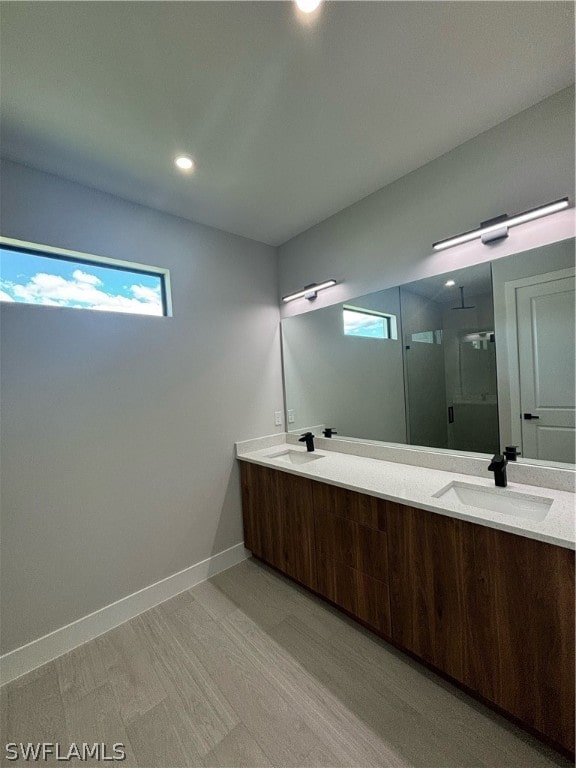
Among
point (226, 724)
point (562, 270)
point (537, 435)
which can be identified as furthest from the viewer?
point (537, 435)

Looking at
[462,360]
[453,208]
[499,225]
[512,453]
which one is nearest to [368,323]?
[462,360]

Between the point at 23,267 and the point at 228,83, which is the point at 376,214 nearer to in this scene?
the point at 228,83

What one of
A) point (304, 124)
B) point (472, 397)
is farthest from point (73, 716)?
point (304, 124)

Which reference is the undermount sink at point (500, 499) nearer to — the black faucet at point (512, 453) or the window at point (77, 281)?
the black faucet at point (512, 453)

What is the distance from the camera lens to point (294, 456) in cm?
264

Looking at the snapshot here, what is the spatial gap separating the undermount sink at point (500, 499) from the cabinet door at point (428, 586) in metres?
0.19

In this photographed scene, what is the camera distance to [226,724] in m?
1.34

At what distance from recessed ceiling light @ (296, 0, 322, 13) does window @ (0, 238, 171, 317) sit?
1.62 m

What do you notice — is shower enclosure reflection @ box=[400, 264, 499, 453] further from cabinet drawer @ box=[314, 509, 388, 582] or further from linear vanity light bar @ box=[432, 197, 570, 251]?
cabinet drawer @ box=[314, 509, 388, 582]

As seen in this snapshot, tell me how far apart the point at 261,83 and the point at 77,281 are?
155cm

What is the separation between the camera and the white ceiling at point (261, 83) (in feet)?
3.60

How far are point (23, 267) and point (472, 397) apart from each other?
2.80 m

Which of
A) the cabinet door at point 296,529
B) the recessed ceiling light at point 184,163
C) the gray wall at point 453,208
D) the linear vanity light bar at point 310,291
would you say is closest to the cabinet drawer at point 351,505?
the cabinet door at point 296,529

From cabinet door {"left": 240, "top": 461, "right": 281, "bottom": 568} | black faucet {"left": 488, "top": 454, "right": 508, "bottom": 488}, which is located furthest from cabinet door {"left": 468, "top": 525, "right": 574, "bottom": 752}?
cabinet door {"left": 240, "top": 461, "right": 281, "bottom": 568}
